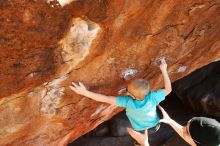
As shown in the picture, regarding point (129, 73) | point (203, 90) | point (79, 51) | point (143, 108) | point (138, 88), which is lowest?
point (143, 108)

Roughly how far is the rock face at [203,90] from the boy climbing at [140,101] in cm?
413

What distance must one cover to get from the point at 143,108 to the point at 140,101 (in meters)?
0.08

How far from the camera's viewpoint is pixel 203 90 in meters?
8.18

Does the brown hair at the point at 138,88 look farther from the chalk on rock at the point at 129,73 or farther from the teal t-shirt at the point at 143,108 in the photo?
the chalk on rock at the point at 129,73

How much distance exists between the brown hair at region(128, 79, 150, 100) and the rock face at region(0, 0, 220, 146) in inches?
22.1

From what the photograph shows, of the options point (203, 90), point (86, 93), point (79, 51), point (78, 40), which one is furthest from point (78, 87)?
point (203, 90)

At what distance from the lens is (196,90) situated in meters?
8.29

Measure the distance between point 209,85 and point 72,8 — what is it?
17.9 feet

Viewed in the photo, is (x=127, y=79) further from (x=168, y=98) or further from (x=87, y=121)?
(x=168, y=98)

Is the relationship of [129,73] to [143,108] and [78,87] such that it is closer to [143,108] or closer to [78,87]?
[78,87]

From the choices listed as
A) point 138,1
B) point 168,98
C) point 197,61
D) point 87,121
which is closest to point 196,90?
point 168,98

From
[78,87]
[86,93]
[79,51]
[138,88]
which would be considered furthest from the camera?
[78,87]

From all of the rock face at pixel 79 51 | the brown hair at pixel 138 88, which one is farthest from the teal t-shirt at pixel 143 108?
the rock face at pixel 79 51

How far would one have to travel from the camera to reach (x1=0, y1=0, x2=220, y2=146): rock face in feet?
10.8
